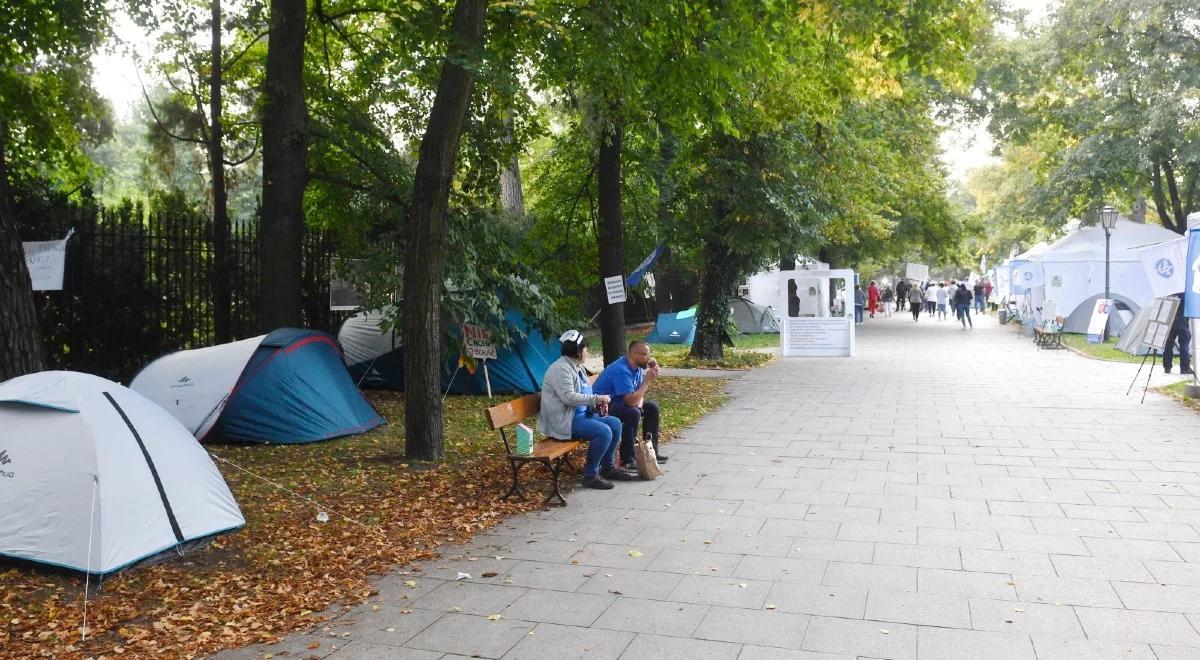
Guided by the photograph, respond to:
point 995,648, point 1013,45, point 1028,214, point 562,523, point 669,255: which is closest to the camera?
point 995,648

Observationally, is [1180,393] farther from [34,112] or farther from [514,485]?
[34,112]

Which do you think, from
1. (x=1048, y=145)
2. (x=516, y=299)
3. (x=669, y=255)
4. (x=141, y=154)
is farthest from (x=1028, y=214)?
(x=141, y=154)

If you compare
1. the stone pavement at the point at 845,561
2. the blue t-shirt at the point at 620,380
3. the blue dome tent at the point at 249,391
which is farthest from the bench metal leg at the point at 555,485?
the blue dome tent at the point at 249,391

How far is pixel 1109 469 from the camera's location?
8469mm

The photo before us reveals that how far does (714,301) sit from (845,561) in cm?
1443

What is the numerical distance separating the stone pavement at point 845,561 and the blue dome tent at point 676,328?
48.6 ft

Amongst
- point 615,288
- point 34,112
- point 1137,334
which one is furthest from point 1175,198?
point 34,112

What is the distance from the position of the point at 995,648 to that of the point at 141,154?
17.4 meters

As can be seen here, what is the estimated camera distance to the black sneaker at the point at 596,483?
26.0 ft

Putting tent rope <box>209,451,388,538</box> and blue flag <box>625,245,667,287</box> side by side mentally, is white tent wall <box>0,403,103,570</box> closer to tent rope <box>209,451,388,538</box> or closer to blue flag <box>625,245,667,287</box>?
tent rope <box>209,451,388,538</box>

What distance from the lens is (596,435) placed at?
7945mm

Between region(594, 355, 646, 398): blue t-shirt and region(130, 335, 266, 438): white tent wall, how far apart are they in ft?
13.5

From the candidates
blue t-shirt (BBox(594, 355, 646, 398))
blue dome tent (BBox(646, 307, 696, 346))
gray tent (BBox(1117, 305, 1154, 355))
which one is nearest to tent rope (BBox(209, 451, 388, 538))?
blue t-shirt (BBox(594, 355, 646, 398))

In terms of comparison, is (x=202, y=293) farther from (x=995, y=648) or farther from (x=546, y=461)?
(x=995, y=648)
